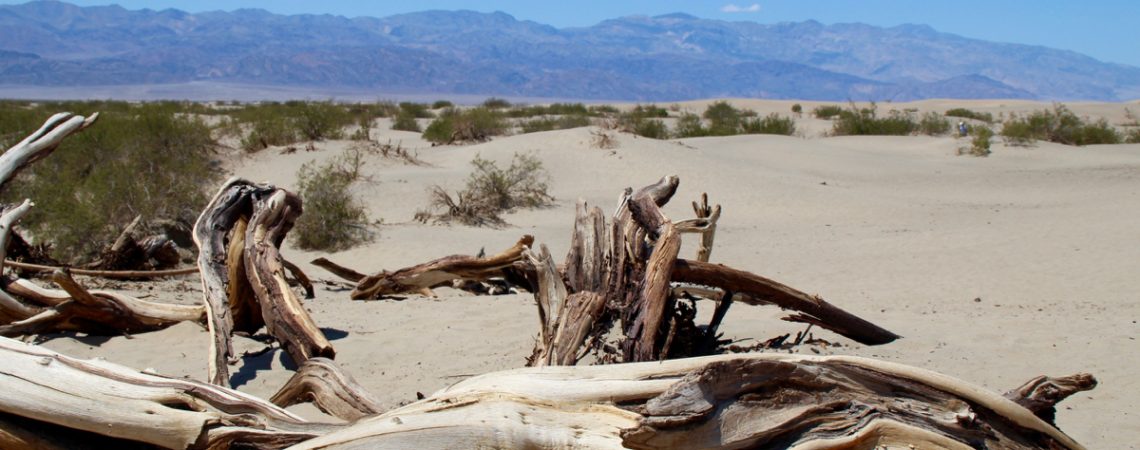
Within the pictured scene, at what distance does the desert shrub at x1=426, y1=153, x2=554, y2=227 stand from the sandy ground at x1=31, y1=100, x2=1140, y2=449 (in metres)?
0.49

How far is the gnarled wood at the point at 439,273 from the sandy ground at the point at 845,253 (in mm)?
189

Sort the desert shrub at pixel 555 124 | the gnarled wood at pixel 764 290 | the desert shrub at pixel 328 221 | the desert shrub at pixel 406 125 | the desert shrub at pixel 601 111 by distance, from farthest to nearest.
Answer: the desert shrub at pixel 601 111, the desert shrub at pixel 406 125, the desert shrub at pixel 555 124, the desert shrub at pixel 328 221, the gnarled wood at pixel 764 290

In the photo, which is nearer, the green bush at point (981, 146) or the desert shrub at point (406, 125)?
the green bush at point (981, 146)

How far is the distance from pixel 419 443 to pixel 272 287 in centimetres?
273

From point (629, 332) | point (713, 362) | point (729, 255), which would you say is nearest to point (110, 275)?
point (629, 332)

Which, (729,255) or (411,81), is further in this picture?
(411,81)

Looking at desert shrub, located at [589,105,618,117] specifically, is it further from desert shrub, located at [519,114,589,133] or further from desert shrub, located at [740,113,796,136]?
desert shrub, located at [740,113,796,136]

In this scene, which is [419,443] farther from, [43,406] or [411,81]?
[411,81]

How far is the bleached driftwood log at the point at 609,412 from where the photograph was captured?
2.95 metres

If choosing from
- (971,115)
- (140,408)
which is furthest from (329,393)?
(971,115)

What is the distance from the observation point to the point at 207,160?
61.1 feet

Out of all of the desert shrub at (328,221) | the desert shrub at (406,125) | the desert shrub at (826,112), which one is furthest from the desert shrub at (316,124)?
the desert shrub at (826,112)

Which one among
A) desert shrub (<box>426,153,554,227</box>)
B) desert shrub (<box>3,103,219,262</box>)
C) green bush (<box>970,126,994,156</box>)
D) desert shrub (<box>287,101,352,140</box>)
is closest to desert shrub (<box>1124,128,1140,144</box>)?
green bush (<box>970,126,994,156</box>)

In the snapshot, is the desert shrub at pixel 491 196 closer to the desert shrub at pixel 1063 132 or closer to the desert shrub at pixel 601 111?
the desert shrub at pixel 1063 132
